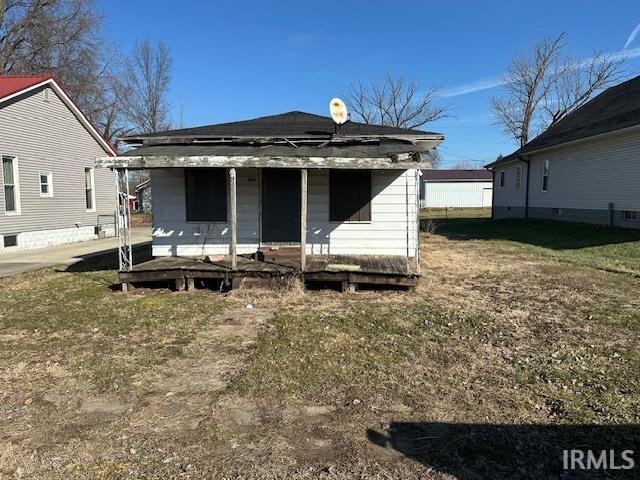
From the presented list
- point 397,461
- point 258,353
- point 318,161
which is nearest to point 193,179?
point 318,161

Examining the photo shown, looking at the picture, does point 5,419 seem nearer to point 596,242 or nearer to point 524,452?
point 524,452

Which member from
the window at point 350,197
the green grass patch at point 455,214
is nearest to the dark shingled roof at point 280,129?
the window at point 350,197

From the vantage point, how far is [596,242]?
13477 mm

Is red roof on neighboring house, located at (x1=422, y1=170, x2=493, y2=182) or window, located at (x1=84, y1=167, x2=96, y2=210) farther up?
red roof on neighboring house, located at (x1=422, y1=170, x2=493, y2=182)

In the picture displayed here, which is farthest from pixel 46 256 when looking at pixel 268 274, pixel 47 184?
pixel 268 274

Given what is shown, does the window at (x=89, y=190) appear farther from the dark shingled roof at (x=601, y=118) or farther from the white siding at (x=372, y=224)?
the dark shingled roof at (x=601, y=118)

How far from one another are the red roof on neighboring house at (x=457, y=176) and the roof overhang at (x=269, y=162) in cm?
4275

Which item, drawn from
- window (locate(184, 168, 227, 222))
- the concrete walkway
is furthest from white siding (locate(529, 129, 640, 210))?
the concrete walkway

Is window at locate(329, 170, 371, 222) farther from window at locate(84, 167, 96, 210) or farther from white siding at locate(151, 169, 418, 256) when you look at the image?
window at locate(84, 167, 96, 210)

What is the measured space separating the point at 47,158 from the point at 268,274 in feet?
39.8

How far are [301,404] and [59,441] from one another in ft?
5.80

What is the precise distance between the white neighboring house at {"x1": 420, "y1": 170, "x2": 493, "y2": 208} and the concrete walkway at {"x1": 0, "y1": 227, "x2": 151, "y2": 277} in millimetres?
37599

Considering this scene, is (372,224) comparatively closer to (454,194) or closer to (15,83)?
(15,83)

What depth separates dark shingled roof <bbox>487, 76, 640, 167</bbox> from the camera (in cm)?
1528
